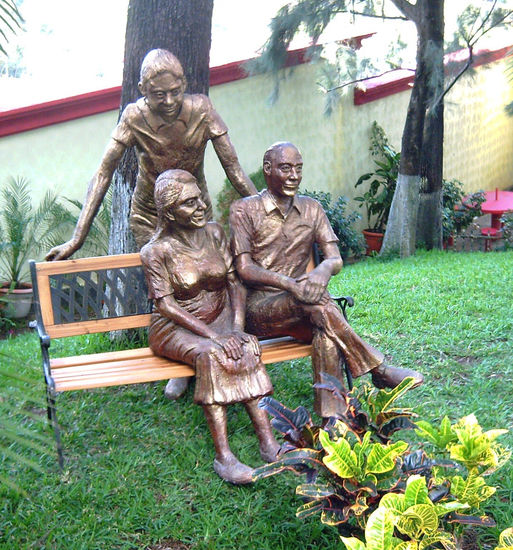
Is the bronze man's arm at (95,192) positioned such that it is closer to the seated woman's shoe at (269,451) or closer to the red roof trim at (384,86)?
the seated woman's shoe at (269,451)

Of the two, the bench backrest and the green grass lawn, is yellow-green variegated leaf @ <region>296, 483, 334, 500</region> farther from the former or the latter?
the bench backrest

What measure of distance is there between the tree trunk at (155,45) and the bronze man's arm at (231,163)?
3.92 ft

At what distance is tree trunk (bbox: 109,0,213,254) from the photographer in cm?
506

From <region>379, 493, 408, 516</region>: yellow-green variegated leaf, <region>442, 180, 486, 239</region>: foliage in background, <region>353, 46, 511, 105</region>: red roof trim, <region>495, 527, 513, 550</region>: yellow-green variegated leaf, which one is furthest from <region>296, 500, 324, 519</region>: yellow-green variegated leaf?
<region>442, 180, 486, 239</region>: foliage in background

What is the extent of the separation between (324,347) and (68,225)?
465 centimetres

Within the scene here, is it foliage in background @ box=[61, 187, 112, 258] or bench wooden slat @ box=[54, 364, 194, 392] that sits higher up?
foliage in background @ box=[61, 187, 112, 258]

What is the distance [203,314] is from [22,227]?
378cm

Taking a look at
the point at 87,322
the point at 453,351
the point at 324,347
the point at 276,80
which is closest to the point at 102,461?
the point at 87,322

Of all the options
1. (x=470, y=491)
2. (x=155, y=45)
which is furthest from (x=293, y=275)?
(x=155, y=45)

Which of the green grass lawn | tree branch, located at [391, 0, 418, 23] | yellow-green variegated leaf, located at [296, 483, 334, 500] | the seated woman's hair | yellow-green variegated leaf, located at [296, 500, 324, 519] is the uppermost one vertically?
tree branch, located at [391, 0, 418, 23]

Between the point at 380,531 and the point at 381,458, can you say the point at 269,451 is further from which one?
the point at 380,531

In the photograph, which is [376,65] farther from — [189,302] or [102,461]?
A: [102,461]

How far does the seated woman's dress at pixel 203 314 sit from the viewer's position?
351 cm

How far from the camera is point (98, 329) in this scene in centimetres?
419
